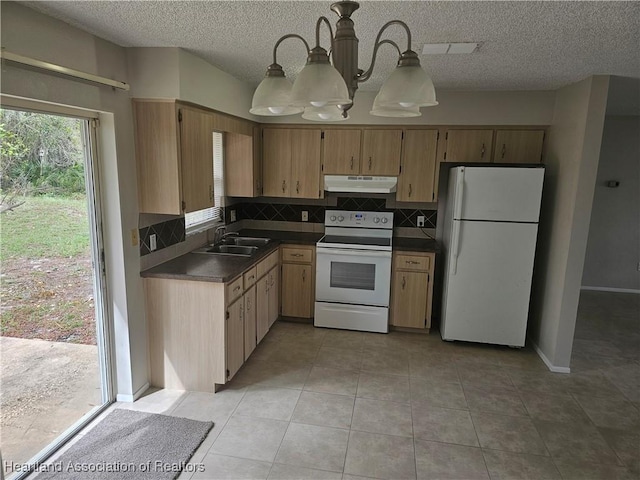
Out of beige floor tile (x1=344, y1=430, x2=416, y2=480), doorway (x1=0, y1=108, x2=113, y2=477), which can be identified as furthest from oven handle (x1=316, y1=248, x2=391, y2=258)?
doorway (x1=0, y1=108, x2=113, y2=477)

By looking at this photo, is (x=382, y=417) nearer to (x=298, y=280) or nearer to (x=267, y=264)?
(x=267, y=264)

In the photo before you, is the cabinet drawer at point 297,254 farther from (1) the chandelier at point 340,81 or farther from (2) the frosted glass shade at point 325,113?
(1) the chandelier at point 340,81

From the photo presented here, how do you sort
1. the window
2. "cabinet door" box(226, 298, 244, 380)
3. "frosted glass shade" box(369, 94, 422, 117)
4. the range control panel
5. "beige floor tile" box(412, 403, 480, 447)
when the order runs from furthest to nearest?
the range control panel < the window < "cabinet door" box(226, 298, 244, 380) < "beige floor tile" box(412, 403, 480, 447) < "frosted glass shade" box(369, 94, 422, 117)

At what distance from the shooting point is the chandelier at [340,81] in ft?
4.38

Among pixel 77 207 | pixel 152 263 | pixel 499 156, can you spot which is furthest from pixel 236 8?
pixel 499 156

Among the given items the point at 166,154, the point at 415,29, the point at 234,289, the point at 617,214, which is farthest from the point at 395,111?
the point at 617,214

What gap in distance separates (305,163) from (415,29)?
223cm

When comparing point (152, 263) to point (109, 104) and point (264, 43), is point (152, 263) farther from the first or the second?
point (264, 43)

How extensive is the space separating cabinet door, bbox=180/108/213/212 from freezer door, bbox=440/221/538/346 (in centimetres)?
220

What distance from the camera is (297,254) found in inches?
165

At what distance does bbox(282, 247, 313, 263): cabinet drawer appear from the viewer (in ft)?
13.7

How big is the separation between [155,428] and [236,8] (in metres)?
2.45

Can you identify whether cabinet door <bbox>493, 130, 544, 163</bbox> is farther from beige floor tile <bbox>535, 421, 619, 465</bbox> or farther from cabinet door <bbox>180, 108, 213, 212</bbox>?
cabinet door <bbox>180, 108, 213, 212</bbox>

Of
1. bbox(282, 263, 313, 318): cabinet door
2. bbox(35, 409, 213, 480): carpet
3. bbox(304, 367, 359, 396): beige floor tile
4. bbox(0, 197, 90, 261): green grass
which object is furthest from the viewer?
bbox(282, 263, 313, 318): cabinet door
